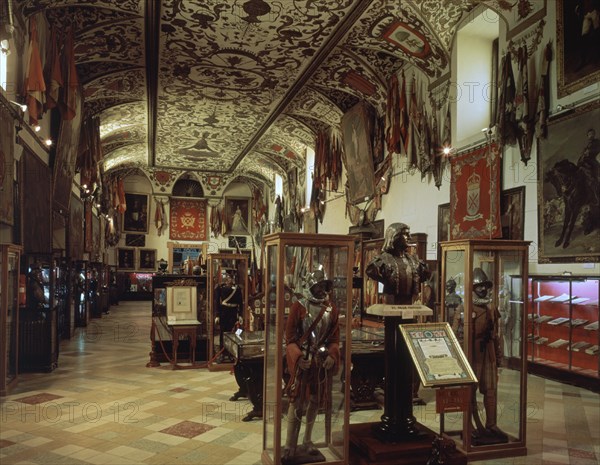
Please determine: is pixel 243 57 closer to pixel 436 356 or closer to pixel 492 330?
pixel 492 330

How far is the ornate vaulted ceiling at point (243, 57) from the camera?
33.7ft

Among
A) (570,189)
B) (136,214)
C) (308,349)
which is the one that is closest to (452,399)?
(308,349)

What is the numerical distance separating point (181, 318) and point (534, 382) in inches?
244

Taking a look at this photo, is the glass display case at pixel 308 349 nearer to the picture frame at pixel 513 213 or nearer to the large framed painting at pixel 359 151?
the picture frame at pixel 513 213

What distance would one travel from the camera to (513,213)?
29.7 ft

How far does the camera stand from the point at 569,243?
7680 mm

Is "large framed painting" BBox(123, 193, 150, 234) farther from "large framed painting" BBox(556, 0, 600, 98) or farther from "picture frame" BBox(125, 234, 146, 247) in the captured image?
"large framed painting" BBox(556, 0, 600, 98)

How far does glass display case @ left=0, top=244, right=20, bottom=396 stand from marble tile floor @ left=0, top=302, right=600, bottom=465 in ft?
0.92

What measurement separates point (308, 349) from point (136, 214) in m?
28.4

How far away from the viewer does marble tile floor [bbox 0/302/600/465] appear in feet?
15.2

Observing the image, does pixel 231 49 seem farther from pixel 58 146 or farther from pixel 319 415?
pixel 319 415

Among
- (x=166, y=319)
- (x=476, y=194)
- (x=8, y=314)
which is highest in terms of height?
(x=476, y=194)

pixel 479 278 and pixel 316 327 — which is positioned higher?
pixel 479 278

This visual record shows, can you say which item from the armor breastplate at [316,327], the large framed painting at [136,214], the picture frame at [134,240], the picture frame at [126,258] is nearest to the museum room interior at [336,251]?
the armor breastplate at [316,327]
